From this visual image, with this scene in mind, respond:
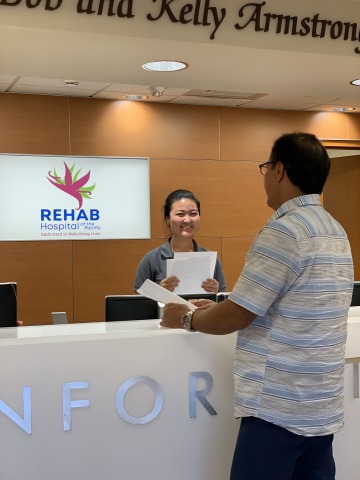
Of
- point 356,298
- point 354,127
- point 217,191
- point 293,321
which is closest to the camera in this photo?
point 293,321

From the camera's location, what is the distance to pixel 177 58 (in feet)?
12.6

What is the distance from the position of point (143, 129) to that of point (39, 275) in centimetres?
196

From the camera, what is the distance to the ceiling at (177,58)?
355 cm

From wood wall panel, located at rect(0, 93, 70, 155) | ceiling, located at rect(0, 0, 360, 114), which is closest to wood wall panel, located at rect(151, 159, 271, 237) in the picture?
wood wall panel, located at rect(0, 93, 70, 155)

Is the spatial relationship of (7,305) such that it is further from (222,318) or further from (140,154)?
(140,154)

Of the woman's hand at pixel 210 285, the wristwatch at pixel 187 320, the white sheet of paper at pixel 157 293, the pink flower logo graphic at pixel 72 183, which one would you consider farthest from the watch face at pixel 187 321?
the pink flower logo graphic at pixel 72 183

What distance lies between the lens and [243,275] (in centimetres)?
212

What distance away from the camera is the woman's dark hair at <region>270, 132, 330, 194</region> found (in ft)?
7.25

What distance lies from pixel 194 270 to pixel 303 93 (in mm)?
1775

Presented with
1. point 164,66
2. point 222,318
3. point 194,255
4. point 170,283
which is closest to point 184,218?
point 194,255

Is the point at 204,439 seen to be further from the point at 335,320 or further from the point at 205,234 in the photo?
the point at 205,234

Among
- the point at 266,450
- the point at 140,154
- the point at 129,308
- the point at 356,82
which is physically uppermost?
the point at 356,82

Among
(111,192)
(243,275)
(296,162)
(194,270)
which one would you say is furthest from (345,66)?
(111,192)

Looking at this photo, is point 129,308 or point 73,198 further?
point 73,198
